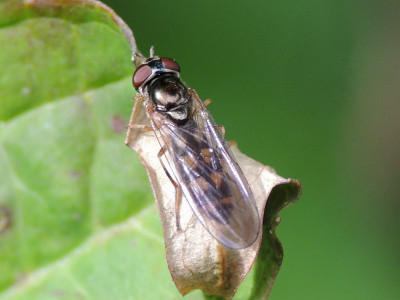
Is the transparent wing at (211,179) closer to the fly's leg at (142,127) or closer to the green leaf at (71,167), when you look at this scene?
the fly's leg at (142,127)

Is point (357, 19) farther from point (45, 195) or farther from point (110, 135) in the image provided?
point (45, 195)

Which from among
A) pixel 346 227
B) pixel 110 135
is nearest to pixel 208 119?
pixel 110 135

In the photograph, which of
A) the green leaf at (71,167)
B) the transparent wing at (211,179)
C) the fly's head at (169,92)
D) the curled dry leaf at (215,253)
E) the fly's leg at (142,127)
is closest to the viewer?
the curled dry leaf at (215,253)

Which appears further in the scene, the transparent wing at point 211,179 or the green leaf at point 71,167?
the green leaf at point 71,167

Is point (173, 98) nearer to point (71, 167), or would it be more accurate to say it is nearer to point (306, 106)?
point (71, 167)

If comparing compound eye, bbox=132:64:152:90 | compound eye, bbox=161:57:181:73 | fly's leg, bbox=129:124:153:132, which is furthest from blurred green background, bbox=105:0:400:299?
fly's leg, bbox=129:124:153:132

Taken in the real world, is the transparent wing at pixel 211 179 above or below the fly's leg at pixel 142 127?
below

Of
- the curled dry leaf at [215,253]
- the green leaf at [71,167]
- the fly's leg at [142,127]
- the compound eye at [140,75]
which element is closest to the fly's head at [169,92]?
the compound eye at [140,75]

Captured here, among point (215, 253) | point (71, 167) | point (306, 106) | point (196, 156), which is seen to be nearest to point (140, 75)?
point (196, 156)
